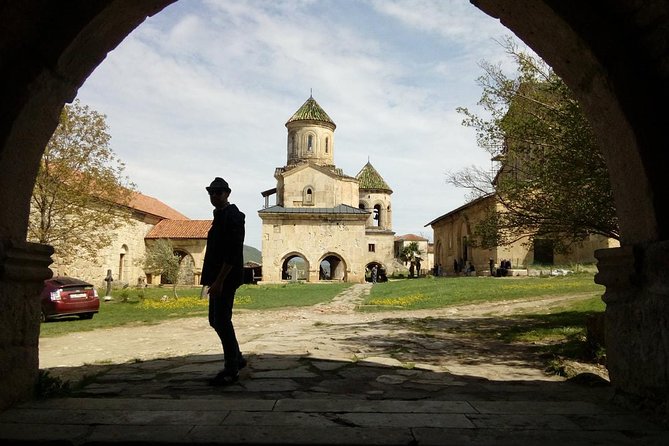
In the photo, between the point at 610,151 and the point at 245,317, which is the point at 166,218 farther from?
the point at 610,151

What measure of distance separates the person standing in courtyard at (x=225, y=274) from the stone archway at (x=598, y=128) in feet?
4.29

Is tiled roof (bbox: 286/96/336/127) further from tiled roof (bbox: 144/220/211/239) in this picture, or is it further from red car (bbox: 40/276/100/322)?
red car (bbox: 40/276/100/322)

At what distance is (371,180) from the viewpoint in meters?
54.8

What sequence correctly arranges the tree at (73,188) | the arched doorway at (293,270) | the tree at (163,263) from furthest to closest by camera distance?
the arched doorway at (293,270)
the tree at (163,263)
the tree at (73,188)

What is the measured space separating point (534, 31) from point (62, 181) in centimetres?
1854

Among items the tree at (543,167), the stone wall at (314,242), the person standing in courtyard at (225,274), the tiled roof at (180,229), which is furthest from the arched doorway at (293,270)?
the person standing in courtyard at (225,274)

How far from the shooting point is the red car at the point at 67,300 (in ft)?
42.3

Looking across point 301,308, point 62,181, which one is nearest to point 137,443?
point 301,308

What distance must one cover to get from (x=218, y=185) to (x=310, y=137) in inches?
1446

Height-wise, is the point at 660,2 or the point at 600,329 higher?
the point at 660,2

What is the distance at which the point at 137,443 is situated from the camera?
2619mm

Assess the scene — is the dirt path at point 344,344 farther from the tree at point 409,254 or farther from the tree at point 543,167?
the tree at point 409,254

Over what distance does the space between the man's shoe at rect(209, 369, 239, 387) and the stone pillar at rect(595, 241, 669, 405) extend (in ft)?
9.89

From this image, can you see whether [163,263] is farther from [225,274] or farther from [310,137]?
[310,137]
